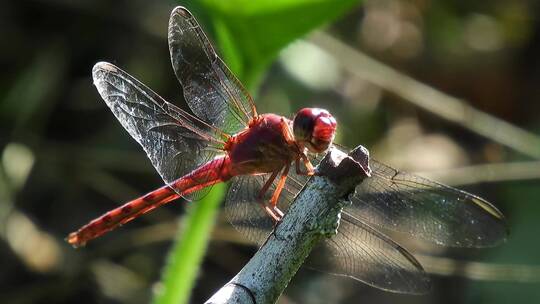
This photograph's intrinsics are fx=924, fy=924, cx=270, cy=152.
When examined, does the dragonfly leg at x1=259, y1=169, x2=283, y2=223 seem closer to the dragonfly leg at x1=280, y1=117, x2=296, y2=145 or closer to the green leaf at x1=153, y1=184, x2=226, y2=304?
the dragonfly leg at x1=280, y1=117, x2=296, y2=145

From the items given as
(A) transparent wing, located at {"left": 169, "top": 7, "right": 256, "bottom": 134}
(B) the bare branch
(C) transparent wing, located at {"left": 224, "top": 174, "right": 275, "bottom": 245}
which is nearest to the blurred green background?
(A) transparent wing, located at {"left": 169, "top": 7, "right": 256, "bottom": 134}

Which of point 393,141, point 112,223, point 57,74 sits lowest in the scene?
point 112,223

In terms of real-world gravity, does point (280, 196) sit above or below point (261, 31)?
below

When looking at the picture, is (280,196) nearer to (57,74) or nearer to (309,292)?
(309,292)


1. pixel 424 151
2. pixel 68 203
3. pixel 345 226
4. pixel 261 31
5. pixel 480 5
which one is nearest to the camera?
pixel 345 226

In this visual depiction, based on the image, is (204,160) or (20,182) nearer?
(204,160)

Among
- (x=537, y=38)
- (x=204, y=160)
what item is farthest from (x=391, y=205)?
(x=537, y=38)

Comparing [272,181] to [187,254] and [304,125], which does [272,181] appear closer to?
[304,125]
